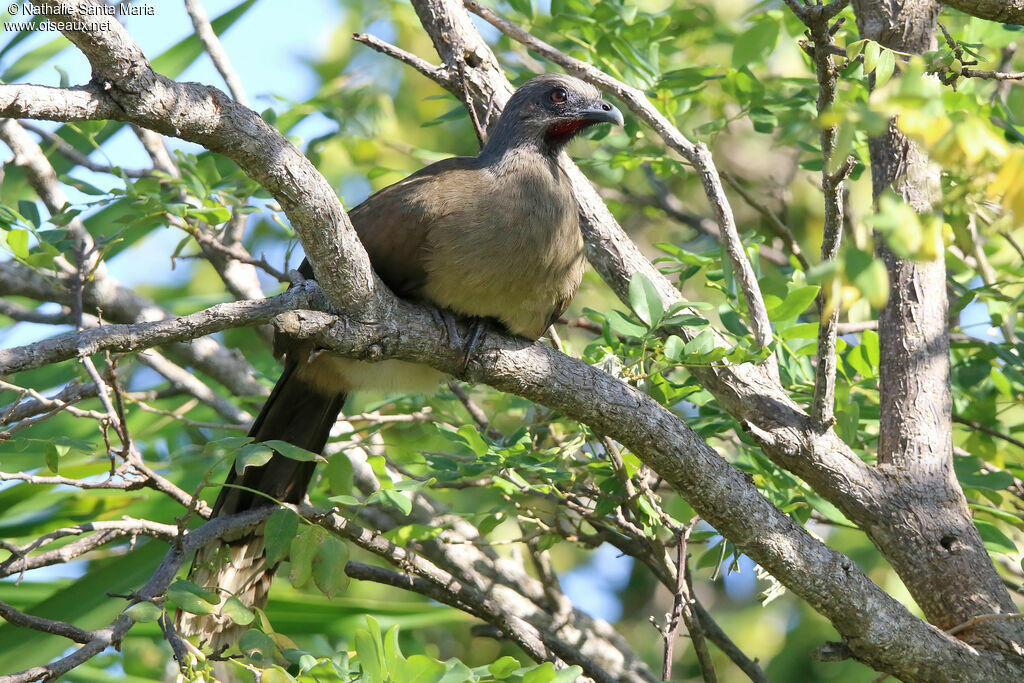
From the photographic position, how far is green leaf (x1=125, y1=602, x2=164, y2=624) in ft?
8.25

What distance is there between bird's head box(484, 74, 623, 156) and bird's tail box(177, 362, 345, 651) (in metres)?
1.31

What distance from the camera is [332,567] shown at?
3016mm

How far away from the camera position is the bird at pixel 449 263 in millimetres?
3494

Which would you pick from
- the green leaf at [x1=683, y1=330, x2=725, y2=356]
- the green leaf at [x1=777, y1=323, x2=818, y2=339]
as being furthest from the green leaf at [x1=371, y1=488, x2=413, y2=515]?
the green leaf at [x1=777, y1=323, x2=818, y2=339]

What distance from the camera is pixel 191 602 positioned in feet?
8.61

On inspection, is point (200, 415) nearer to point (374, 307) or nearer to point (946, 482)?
point (374, 307)

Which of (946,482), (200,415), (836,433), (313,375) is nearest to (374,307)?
(313,375)

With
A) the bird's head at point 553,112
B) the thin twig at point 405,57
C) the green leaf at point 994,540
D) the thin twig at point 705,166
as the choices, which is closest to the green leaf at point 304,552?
the thin twig at point 705,166

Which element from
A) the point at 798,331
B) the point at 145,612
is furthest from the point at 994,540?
the point at 145,612

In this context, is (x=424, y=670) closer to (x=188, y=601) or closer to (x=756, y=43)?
(x=188, y=601)

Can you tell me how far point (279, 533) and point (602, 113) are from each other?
2.30m

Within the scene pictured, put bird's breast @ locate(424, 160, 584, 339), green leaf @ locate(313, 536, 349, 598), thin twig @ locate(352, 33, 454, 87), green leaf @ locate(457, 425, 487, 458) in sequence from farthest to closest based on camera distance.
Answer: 1. thin twig @ locate(352, 33, 454, 87)
2. bird's breast @ locate(424, 160, 584, 339)
3. green leaf @ locate(457, 425, 487, 458)
4. green leaf @ locate(313, 536, 349, 598)

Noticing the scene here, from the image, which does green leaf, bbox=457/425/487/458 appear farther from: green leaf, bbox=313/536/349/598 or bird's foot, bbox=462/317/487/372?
green leaf, bbox=313/536/349/598

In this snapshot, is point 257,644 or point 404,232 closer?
point 257,644
